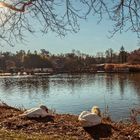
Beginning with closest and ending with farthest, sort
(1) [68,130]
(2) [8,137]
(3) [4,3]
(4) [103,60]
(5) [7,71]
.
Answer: (2) [8,137] → (3) [4,3] → (1) [68,130] → (5) [7,71] → (4) [103,60]

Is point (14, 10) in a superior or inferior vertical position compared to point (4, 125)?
superior

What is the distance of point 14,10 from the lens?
1205 cm

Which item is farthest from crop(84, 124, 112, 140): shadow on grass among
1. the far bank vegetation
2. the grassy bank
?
the far bank vegetation

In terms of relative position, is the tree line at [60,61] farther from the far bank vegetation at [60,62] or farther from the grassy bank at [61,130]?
the grassy bank at [61,130]

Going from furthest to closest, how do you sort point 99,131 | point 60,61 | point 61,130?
point 60,61, point 99,131, point 61,130

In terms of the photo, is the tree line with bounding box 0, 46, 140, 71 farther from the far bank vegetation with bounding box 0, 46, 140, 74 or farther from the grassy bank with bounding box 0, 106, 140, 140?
the grassy bank with bounding box 0, 106, 140, 140

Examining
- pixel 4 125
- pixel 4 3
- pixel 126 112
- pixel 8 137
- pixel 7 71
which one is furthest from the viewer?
pixel 7 71

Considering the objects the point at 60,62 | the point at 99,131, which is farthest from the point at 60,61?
the point at 99,131

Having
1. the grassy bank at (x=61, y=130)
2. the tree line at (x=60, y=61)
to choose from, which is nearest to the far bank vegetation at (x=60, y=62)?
the tree line at (x=60, y=61)

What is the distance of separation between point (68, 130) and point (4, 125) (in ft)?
7.63

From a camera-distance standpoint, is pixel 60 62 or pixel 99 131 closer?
pixel 99 131

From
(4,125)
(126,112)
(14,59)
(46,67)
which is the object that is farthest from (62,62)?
(4,125)

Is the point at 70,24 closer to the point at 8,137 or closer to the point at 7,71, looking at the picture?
the point at 8,137

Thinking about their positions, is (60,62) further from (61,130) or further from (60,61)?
(61,130)
